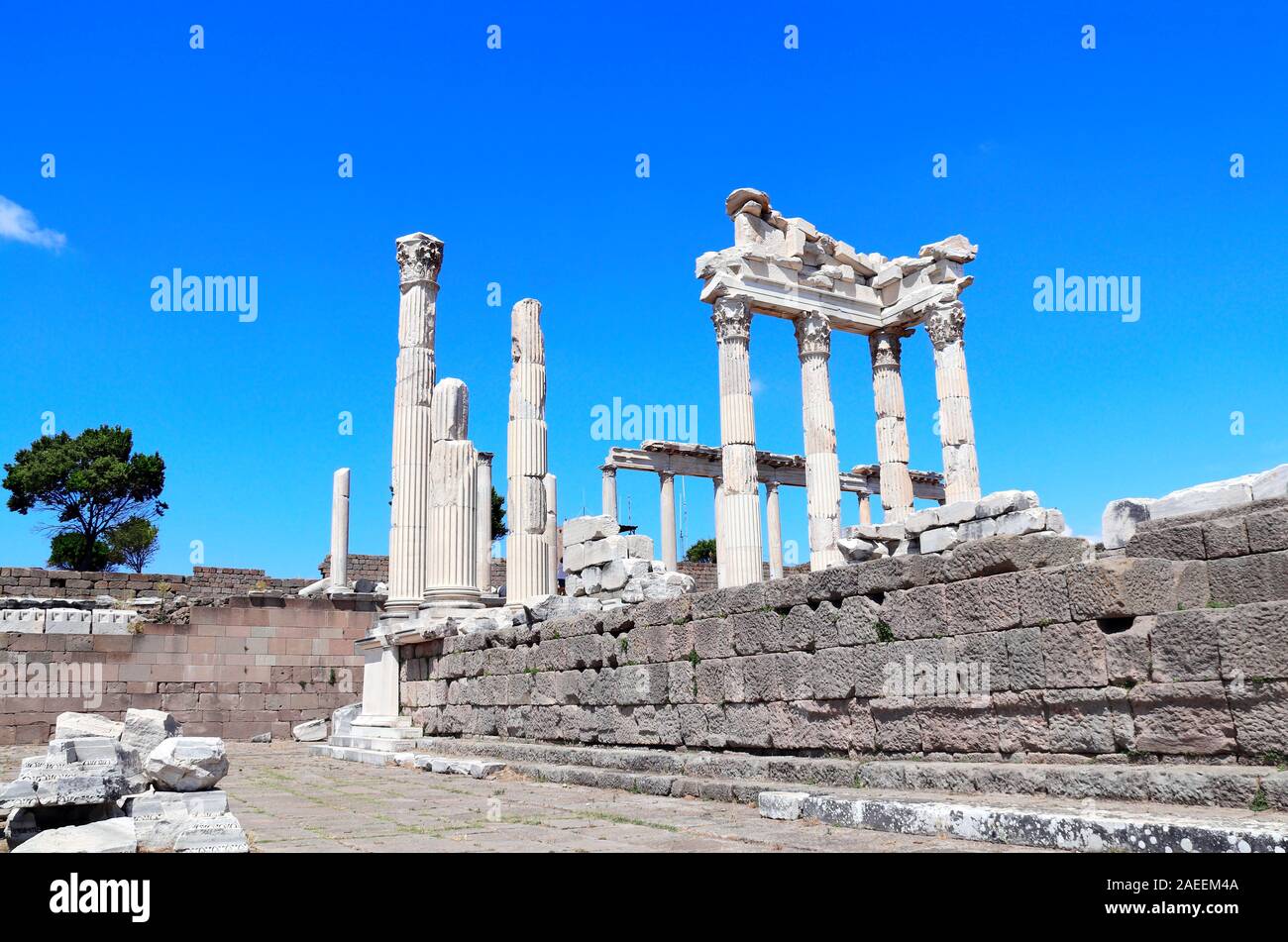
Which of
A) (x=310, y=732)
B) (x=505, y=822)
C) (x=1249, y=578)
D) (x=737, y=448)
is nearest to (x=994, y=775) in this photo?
(x=1249, y=578)

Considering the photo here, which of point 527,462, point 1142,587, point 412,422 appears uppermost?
point 412,422

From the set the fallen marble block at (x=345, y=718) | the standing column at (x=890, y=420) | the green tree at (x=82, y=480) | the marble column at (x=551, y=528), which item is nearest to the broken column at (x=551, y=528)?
the marble column at (x=551, y=528)

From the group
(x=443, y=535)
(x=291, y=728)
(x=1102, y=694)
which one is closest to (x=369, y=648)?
(x=443, y=535)

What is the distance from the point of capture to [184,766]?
23.5 ft

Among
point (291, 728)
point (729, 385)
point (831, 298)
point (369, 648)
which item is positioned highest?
point (831, 298)

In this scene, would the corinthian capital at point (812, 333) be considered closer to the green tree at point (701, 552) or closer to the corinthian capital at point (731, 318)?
the corinthian capital at point (731, 318)

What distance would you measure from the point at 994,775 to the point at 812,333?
712 inches

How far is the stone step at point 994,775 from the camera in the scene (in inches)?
210

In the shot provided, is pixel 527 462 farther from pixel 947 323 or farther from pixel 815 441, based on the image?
pixel 947 323
